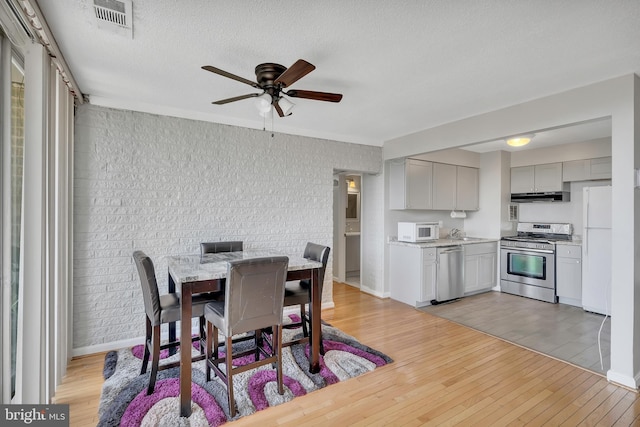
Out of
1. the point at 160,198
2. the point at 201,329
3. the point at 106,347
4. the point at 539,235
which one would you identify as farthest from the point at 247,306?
the point at 539,235

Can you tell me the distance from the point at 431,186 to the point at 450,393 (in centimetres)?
335

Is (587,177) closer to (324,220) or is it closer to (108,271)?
(324,220)

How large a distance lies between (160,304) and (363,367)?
5.73 feet

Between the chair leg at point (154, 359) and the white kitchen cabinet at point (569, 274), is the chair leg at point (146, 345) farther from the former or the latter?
the white kitchen cabinet at point (569, 274)

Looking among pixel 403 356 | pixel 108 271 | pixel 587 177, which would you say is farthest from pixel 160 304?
pixel 587 177

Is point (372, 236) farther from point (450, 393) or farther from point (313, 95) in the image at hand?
point (313, 95)

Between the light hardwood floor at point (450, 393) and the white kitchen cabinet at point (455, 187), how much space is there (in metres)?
2.52

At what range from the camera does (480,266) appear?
5047 millimetres

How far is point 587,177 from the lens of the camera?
15.1 ft

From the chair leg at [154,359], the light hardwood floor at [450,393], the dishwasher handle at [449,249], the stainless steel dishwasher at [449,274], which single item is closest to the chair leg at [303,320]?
the light hardwood floor at [450,393]

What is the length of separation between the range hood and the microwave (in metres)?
1.81

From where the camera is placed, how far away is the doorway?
577 centimetres

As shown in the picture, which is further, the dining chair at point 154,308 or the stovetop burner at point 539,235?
the stovetop burner at point 539,235

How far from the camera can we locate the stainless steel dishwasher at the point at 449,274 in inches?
178
